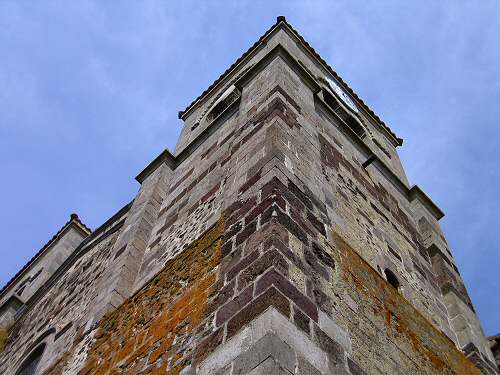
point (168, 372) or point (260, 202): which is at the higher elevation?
point (260, 202)

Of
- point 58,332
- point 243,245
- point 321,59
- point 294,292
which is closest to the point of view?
point 294,292

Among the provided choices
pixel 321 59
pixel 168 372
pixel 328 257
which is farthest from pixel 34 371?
pixel 321 59

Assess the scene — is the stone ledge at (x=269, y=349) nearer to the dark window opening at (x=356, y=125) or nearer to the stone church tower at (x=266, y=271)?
the stone church tower at (x=266, y=271)

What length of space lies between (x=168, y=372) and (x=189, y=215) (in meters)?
3.28

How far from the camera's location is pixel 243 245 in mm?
5598

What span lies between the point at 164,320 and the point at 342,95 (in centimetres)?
891

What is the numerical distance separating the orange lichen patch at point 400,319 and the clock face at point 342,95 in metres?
6.98

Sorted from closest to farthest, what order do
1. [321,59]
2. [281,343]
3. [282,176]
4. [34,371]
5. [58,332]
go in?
[281,343], [282,176], [34,371], [58,332], [321,59]

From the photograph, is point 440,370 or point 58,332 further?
point 58,332

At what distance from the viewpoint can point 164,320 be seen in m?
5.94

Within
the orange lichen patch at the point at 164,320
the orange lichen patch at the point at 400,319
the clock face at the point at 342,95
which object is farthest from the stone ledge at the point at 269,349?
the clock face at the point at 342,95

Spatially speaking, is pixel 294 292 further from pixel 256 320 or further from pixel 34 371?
pixel 34 371

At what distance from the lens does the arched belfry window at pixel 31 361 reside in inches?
345

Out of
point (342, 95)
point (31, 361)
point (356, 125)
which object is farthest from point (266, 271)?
point (342, 95)
